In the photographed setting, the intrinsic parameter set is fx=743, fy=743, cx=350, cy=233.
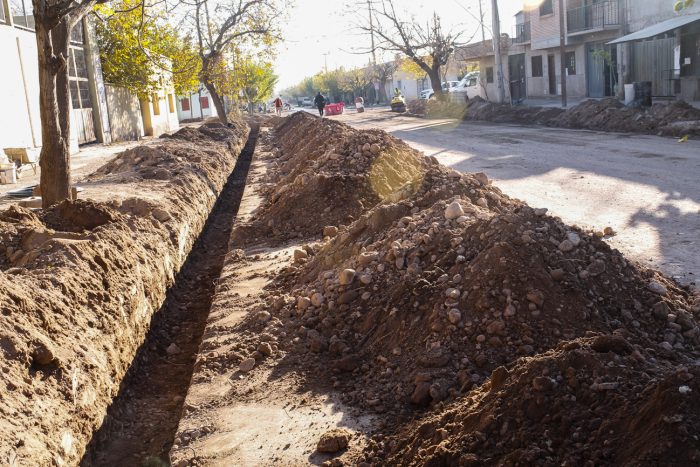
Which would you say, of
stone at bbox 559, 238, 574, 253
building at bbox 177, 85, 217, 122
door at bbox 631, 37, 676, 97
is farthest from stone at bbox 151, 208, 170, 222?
building at bbox 177, 85, 217, 122

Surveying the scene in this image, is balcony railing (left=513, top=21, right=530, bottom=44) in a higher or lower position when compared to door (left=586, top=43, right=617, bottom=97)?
higher

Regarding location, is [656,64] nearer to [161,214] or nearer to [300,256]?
[161,214]

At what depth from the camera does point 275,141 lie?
82.1ft

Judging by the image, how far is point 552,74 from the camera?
38.2m

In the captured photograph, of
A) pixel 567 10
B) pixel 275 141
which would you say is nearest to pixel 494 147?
pixel 275 141

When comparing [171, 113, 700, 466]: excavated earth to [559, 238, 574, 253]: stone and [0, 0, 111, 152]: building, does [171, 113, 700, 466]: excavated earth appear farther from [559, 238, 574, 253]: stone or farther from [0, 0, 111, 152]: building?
[0, 0, 111, 152]: building

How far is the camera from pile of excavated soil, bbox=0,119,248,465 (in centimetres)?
401

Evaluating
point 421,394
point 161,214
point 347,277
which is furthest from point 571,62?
point 421,394

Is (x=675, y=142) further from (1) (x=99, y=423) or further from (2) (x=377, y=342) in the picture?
(1) (x=99, y=423)

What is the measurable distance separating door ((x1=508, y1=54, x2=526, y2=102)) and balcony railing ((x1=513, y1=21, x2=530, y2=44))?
1096mm

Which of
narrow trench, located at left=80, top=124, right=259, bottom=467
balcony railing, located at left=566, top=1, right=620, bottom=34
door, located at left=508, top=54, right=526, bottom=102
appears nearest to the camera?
narrow trench, located at left=80, top=124, right=259, bottom=467

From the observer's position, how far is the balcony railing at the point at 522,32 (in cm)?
3966

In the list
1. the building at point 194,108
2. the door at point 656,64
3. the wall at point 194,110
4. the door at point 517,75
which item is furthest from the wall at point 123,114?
the wall at point 194,110

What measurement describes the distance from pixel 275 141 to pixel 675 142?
13.0 metres
